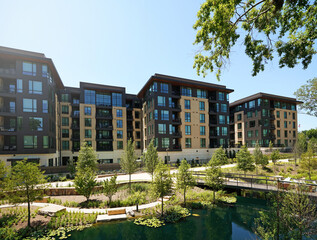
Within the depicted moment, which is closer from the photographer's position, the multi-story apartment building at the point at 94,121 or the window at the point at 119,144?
the multi-story apartment building at the point at 94,121

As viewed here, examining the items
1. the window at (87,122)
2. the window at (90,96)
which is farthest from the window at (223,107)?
the window at (87,122)

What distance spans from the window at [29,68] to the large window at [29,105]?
4802mm

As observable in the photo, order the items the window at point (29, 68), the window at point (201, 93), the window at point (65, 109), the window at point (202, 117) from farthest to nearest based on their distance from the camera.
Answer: the window at point (201, 93), the window at point (202, 117), the window at point (65, 109), the window at point (29, 68)

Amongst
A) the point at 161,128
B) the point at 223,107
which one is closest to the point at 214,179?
the point at 161,128

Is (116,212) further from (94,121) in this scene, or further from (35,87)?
(94,121)

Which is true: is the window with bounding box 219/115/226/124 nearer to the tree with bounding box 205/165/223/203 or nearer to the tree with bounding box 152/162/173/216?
the tree with bounding box 205/165/223/203

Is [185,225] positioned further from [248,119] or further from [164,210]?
[248,119]

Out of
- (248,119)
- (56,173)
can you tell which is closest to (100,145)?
(56,173)

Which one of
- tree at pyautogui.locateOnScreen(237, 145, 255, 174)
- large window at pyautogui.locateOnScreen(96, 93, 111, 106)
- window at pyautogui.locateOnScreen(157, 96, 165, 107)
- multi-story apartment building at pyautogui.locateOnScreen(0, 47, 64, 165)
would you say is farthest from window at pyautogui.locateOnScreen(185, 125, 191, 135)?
multi-story apartment building at pyautogui.locateOnScreen(0, 47, 64, 165)

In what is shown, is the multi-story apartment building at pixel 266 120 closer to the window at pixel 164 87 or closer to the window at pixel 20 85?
A: the window at pixel 164 87

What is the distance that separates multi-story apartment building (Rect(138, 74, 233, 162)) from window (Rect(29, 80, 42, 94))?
2230 centimetres

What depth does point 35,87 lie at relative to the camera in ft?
103

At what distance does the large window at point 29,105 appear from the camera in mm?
30578

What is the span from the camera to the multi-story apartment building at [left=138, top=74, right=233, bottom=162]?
40531 mm
